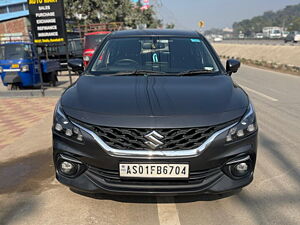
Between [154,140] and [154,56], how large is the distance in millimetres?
1650

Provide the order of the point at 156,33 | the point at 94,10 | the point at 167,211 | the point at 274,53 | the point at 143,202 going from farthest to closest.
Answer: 1. the point at 94,10
2. the point at 274,53
3. the point at 156,33
4. the point at 143,202
5. the point at 167,211

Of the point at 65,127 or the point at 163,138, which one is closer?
the point at 163,138

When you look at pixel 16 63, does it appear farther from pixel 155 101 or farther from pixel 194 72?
pixel 155 101

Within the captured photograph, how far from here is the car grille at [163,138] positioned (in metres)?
2.38

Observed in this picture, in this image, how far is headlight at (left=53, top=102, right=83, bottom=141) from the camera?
8.27ft

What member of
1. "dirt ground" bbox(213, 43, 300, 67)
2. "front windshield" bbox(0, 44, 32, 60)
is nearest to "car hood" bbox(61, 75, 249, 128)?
"front windshield" bbox(0, 44, 32, 60)

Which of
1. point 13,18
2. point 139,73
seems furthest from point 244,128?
point 13,18

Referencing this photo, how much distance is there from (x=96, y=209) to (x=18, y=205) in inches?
32.2

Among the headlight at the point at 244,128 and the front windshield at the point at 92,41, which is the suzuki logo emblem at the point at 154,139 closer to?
the headlight at the point at 244,128

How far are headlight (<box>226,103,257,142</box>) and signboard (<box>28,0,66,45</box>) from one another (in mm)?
7191

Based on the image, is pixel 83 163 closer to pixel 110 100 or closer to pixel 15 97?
pixel 110 100

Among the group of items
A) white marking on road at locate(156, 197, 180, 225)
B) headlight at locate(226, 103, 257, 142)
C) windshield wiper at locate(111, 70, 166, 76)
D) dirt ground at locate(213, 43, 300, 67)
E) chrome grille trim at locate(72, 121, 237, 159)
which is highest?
windshield wiper at locate(111, 70, 166, 76)

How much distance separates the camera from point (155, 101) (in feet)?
8.69

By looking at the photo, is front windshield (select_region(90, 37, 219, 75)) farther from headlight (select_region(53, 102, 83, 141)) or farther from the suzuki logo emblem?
the suzuki logo emblem
